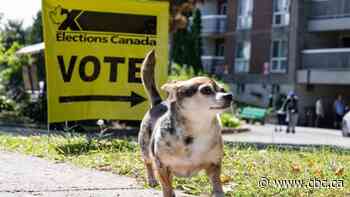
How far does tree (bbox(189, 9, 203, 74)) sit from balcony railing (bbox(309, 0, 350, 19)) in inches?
360

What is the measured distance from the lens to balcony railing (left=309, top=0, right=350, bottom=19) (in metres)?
38.3

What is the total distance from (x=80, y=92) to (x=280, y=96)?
2925 cm

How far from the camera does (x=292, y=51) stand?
40938mm

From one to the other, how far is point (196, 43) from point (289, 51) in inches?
336

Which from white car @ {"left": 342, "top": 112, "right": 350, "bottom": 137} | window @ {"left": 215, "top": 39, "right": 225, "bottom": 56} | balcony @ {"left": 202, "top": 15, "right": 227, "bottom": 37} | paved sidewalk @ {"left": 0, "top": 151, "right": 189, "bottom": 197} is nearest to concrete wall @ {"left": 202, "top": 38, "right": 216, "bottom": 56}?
window @ {"left": 215, "top": 39, "right": 225, "bottom": 56}

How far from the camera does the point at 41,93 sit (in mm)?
23281

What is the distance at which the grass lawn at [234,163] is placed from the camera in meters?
7.82

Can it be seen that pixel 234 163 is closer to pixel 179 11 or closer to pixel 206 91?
pixel 206 91

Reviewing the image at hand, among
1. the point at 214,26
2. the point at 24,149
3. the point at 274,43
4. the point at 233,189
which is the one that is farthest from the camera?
the point at 214,26


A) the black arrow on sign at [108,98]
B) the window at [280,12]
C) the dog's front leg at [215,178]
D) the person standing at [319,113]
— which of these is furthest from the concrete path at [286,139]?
the window at [280,12]

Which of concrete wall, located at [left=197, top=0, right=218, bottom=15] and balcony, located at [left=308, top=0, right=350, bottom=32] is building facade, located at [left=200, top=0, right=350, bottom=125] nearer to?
balcony, located at [left=308, top=0, right=350, bottom=32]

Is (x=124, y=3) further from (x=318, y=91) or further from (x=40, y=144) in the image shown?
(x=318, y=91)

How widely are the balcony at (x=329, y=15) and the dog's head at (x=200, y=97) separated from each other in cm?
3254

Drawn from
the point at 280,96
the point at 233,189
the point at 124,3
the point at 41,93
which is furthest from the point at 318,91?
the point at 233,189
